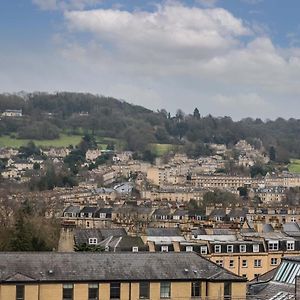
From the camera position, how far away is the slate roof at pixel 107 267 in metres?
32.3

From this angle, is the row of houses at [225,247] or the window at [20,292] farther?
the row of houses at [225,247]

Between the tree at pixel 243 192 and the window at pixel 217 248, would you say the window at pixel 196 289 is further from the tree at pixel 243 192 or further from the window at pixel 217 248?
the tree at pixel 243 192

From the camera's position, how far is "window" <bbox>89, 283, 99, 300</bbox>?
32.7 m

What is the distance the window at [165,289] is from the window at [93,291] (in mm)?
2603

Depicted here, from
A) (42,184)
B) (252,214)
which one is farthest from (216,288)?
(42,184)

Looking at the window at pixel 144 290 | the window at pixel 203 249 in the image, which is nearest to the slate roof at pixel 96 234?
the window at pixel 203 249

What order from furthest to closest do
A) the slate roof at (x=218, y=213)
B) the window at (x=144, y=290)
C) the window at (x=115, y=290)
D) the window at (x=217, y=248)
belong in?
1. the slate roof at (x=218, y=213)
2. the window at (x=217, y=248)
3. the window at (x=144, y=290)
4. the window at (x=115, y=290)

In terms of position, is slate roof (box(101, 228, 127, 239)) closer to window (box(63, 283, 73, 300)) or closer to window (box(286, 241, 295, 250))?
window (box(286, 241, 295, 250))

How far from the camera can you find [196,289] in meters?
33.7

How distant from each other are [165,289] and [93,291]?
2922mm

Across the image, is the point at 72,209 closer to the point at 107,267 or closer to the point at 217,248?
the point at 217,248

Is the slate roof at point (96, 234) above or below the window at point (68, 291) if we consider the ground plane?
below

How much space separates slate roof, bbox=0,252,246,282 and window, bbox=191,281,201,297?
0.22 metres

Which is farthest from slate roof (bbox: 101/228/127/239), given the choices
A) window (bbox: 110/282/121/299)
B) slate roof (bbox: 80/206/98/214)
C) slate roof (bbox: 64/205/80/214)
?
slate roof (bbox: 64/205/80/214)
